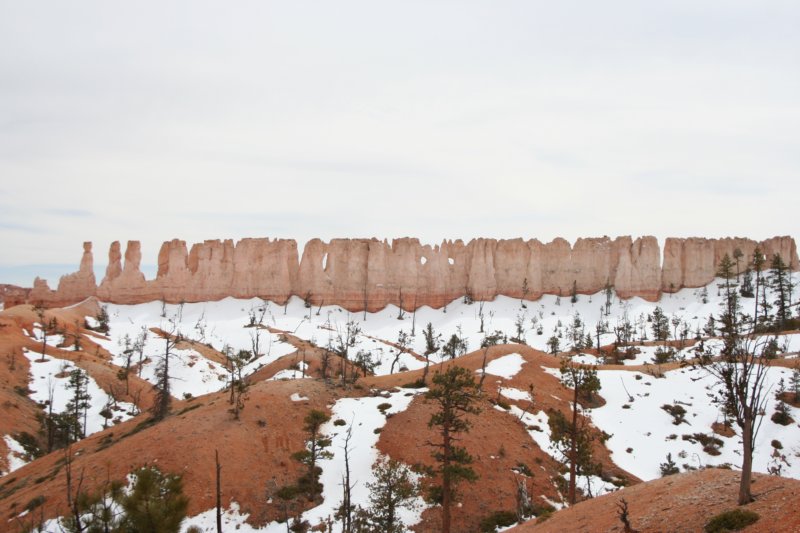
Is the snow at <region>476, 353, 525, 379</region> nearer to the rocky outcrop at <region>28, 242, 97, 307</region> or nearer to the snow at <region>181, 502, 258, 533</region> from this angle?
the snow at <region>181, 502, 258, 533</region>

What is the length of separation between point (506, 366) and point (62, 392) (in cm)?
4634

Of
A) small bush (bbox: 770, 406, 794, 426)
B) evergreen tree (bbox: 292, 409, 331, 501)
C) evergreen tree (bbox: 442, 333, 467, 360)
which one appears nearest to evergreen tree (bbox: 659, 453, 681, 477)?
small bush (bbox: 770, 406, 794, 426)

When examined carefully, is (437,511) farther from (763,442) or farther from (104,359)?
(104,359)

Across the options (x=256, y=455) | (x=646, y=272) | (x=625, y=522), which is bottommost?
(x=256, y=455)

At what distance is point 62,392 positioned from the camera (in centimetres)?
5994

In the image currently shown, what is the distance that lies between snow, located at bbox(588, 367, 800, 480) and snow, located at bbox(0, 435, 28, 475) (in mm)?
47138

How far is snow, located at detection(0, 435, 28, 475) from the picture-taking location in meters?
45.5

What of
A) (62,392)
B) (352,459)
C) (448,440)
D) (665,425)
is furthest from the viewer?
(62,392)

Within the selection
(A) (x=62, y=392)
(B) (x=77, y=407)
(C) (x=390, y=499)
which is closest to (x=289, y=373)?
(B) (x=77, y=407)

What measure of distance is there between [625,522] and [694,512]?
2224 millimetres

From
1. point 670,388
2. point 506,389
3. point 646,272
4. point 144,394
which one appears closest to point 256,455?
point 506,389

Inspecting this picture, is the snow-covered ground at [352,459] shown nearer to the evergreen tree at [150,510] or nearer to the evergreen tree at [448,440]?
the evergreen tree at [448,440]

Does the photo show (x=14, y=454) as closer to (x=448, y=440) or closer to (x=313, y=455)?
(x=313, y=455)

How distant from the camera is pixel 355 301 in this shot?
108500 millimetres
